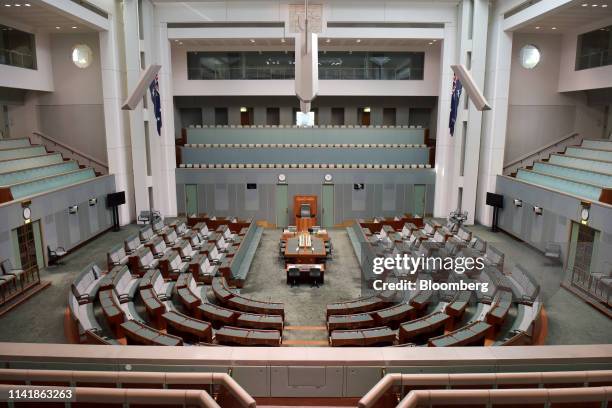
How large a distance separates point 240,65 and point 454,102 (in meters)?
11.1

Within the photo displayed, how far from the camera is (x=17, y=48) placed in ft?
55.4

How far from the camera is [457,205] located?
19.6m

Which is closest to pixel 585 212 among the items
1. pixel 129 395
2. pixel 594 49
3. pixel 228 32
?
pixel 594 49

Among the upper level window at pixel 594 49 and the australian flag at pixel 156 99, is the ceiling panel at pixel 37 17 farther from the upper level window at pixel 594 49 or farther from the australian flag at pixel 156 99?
the upper level window at pixel 594 49

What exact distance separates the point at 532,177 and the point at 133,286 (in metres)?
14.8

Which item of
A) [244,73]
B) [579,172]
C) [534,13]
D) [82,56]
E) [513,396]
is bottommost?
[513,396]

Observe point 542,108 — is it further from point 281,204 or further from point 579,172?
point 281,204

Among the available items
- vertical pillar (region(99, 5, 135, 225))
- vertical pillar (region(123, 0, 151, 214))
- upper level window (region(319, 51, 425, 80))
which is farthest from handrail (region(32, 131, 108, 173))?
upper level window (region(319, 51, 425, 80))

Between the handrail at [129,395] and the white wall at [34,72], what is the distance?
1493 cm

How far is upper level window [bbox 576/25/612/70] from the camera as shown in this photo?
651 inches

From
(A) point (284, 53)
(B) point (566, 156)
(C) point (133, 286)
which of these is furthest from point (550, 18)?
(C) point (133, 286)

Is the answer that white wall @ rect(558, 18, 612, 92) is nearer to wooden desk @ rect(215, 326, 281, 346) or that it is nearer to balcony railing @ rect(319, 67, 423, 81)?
balcony railing @ rect(319, 67, 423, 81)

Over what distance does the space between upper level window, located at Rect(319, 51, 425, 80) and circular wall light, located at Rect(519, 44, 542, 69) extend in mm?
4904

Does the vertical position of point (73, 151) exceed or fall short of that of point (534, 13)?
it falls short
